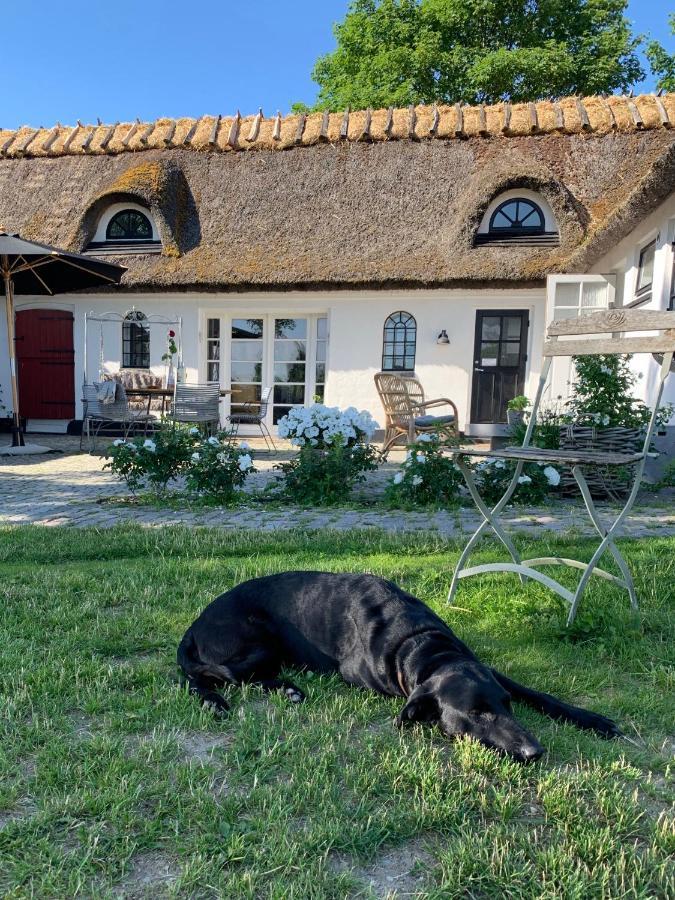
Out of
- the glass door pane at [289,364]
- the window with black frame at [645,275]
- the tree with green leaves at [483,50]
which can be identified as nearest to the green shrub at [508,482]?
the window with black frame at [645,275]

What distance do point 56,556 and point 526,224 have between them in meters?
9.14

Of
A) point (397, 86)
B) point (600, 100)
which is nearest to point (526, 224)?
point (600, 100)

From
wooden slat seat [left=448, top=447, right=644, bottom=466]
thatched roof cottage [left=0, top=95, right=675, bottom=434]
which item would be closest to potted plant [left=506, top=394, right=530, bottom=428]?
thatched roof cottage [left=0, top=95, right=675, bottom=434]

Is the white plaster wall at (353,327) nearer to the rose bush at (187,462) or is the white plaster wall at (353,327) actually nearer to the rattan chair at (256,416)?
the rattan chair at (256,416)

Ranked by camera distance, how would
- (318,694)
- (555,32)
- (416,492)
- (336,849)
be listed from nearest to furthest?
(336,849), (318,694), (416,492), (555,32)

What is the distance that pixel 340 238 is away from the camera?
34.7 ft

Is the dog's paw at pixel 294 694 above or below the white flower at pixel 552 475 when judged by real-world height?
below

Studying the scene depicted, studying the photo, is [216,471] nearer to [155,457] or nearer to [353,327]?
[155,457]

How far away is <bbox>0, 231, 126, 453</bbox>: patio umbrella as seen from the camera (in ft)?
25.5

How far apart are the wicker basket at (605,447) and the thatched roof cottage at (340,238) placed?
400 centimetres

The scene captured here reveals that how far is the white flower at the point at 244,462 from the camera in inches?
216

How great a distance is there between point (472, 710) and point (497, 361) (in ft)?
29.9

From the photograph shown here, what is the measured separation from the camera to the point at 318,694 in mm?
2029

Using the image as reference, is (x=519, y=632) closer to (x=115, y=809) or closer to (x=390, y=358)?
(x=115, y=809)
